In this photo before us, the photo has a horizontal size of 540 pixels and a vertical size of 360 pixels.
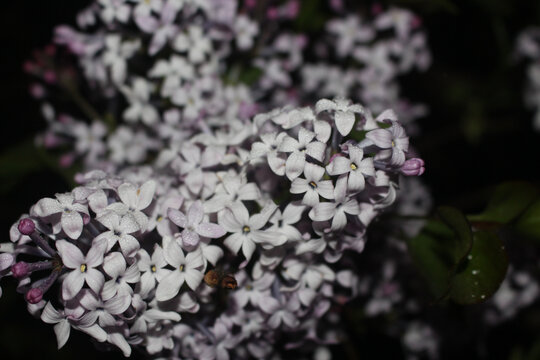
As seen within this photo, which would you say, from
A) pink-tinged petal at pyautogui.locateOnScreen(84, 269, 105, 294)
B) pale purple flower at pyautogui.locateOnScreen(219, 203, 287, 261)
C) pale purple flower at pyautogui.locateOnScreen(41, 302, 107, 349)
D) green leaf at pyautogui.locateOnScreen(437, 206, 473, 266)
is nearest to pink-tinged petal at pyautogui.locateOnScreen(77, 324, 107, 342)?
pale purple flower at pyautogui.locateOnScreen(41, 302, 107, 349)

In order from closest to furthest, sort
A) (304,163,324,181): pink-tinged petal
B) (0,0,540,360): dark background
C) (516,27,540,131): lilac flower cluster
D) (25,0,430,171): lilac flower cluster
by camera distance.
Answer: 1. (304,163,324,181): pink-tinged petal
2. (25,0,430,171): lilac flower cluster
3. (0,0,540,360): dark background
4. (516,27,540,131): lilac flower cluster


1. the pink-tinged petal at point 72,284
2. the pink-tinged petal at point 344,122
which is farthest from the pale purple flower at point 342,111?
the pink-tinged petal at point 72,284

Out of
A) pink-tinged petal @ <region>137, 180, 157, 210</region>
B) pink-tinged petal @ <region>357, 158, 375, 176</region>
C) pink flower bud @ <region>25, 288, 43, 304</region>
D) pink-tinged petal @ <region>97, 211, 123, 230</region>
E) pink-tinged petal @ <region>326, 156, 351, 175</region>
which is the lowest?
pink-tinged petal @ <region>357, 158, 375, 176</region>

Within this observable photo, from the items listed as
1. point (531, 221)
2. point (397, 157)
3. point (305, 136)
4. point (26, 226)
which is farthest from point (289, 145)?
point (531, 221)

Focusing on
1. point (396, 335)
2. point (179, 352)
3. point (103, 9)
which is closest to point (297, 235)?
point (179, 352)

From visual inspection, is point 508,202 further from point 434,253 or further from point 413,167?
point 413,167

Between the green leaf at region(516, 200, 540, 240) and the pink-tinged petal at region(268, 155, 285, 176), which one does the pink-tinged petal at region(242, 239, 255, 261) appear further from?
the green leaf at region(516, 200, 540, 240)
